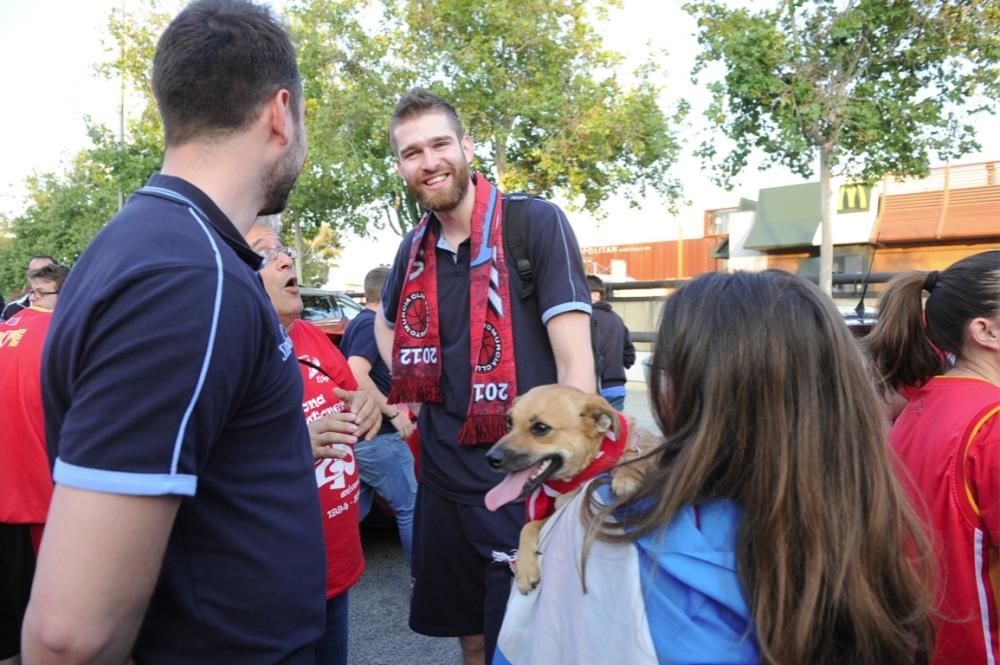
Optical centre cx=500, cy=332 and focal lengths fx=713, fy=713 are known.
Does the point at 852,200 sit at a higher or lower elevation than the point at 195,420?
higher

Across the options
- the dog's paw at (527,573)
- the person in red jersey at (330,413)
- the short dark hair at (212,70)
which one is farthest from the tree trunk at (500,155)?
the short dark hair at (212,70)

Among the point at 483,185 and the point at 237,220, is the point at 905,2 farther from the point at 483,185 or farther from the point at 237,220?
the point at 237,220

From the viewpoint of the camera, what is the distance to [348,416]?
7.97 ft

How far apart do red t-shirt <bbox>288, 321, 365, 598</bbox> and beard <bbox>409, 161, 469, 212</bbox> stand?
886 mm

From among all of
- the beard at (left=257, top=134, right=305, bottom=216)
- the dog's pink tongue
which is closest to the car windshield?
the dog's pink tongue

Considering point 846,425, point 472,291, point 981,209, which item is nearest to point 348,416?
point 472,291

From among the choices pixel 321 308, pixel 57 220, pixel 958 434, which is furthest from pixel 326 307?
pixel 57 220

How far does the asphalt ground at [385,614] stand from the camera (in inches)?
182

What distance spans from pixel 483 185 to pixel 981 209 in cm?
2343

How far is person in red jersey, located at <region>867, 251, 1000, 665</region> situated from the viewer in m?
2.00

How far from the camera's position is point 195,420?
1205 mm

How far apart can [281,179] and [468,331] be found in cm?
121

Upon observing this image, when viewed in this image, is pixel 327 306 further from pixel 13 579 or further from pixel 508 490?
pixel 508 490

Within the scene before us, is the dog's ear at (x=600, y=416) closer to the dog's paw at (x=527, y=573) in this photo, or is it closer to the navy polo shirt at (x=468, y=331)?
the navy polo shirt at (x=468, y=331)
